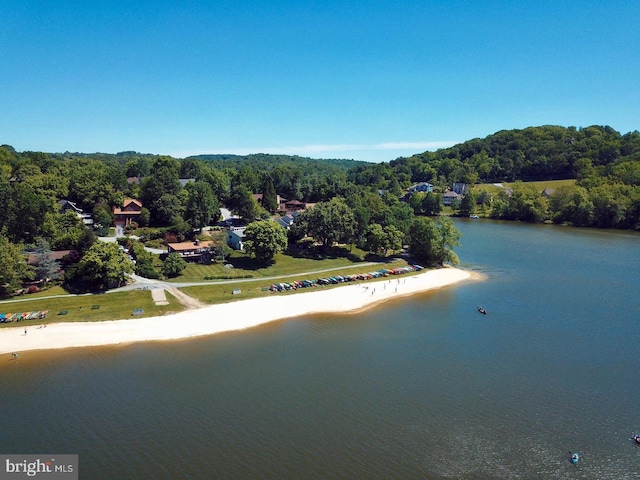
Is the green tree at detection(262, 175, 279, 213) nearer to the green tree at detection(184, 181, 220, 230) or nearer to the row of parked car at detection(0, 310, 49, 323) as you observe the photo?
the green tree at detection(184, 181, 220, 230)

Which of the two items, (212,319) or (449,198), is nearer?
(212,319)

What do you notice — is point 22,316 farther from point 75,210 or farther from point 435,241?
point 435,241

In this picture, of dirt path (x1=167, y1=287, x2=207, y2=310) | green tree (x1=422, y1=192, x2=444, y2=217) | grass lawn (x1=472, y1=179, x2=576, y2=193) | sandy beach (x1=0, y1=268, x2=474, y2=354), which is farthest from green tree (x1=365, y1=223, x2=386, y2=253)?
Answer: grass lawn (x1=472, y1=179, x2=576, y2=193)

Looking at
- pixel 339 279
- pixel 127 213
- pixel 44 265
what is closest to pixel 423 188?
pixel 339 279

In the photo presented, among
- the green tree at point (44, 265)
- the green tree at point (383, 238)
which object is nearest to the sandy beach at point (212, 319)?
the green tree at point (383, 238)

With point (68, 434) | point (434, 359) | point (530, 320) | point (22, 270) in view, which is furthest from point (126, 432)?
point (530, 320)

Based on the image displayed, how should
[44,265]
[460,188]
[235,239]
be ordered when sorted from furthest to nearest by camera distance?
[460,188] → [235,239] → [44,265]

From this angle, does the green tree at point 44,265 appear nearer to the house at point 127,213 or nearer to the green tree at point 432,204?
the house at point 127,213
